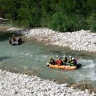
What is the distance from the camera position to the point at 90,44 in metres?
32.0

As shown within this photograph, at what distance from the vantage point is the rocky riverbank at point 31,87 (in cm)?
2123

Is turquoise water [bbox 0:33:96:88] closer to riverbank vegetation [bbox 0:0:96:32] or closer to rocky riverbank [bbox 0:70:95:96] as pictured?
rocky riverbank [bbox 0:70:95:96]

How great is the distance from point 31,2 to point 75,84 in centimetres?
2689

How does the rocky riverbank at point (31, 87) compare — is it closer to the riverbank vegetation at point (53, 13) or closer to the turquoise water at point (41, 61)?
the turquoise water at point (41, 61)

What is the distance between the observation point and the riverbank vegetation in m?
39.1

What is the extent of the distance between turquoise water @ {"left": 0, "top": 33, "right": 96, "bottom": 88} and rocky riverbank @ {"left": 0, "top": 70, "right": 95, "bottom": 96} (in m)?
1.49

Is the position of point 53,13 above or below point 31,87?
above

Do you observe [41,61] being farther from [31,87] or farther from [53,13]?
[53,13]

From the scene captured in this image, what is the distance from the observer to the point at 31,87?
22.7 metres

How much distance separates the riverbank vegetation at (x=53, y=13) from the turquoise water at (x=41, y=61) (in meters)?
6.53

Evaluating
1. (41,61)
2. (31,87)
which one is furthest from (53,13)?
(31,87)

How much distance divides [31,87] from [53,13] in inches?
948

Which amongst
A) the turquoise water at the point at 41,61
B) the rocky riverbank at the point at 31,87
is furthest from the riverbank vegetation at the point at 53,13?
the rocky riverbank at the point at 31,87

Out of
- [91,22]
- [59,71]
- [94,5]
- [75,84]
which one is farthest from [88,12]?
[75,84]
